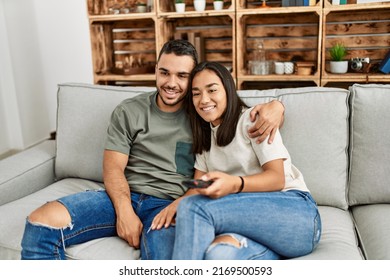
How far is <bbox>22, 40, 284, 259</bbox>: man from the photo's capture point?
4.24 feet

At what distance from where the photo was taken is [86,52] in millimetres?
3699

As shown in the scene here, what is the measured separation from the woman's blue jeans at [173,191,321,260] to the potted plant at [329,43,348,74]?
1.77m

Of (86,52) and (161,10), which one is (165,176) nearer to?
(161,10)

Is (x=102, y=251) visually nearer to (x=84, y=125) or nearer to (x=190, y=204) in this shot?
(x=190, y=204)

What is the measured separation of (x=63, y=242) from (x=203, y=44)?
2.18m

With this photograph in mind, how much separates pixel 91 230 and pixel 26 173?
1.87ft

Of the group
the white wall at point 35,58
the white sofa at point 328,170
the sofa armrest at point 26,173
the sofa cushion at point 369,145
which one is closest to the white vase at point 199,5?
the white wall at point 35,58

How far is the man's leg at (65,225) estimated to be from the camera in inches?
50.3

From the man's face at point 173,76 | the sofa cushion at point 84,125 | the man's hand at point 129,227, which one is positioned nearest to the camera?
the man's hand at point 129,227

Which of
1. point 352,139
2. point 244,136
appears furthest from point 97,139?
point 352,139

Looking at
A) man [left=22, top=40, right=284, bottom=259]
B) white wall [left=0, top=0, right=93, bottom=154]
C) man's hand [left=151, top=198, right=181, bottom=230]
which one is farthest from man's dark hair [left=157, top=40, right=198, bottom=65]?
white wall [left=0, top=0, right=93, bottom=154]

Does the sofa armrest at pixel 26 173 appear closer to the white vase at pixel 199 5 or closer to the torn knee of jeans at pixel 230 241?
the torn knee of jeans at pixel 230 241

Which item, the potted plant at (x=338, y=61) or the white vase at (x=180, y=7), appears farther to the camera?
the white vase at (x=180, y=7)

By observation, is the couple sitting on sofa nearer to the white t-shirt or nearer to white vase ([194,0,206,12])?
the white t-shirt
